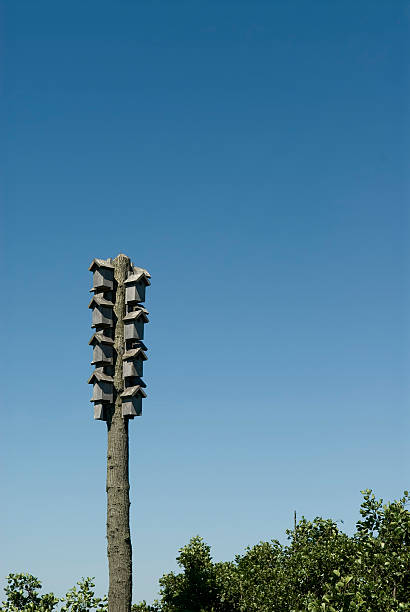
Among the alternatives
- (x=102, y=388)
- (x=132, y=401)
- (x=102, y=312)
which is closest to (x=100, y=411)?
(x=102, y=388)

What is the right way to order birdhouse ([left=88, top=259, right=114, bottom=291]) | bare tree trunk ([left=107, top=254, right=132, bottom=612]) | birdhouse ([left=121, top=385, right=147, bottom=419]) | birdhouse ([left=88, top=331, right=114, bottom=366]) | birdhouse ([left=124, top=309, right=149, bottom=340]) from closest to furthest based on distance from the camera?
bare tree trunk ([left=107, top=254, right=132, bottom=612]) → birdhouse ([left=121, top=385, right=147, bottom=419]) → birdhouse ([left=88, top=331, right=114, bottom=366]) → birdhouse ([left=124, top=309, right=149, bottom=340]) → birdhouse ([left=88, top=259, right=114, bottom=291])

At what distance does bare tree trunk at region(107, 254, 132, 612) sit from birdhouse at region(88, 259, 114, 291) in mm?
674

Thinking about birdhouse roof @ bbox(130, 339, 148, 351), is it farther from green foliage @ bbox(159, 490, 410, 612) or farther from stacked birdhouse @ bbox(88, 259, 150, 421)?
green foliage @ bbox(159, 490, 410, 612)

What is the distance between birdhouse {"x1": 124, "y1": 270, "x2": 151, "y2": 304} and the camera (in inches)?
438

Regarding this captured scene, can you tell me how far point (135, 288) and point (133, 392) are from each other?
1.65 m

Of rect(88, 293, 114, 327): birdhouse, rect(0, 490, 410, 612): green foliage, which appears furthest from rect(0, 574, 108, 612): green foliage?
rect(88, 293, 114, 327): birdhouse

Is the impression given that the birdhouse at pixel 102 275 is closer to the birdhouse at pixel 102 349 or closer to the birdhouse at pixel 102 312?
the birdhouse at pixel 102 312

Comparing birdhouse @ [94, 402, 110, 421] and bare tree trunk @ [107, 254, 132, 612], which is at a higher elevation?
birdhouse @ [94, 402, 110, 421]

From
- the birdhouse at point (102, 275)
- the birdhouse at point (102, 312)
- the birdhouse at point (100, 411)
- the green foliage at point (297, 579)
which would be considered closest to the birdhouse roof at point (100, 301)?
the birdhouse at point (102, 312)

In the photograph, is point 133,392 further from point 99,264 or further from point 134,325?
point 99,264

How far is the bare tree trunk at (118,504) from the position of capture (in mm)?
10156

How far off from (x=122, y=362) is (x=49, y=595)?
5820mm

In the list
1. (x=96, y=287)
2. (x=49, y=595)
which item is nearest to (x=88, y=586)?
(x=49, y=595)

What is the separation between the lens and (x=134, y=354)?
1083 centimetres
